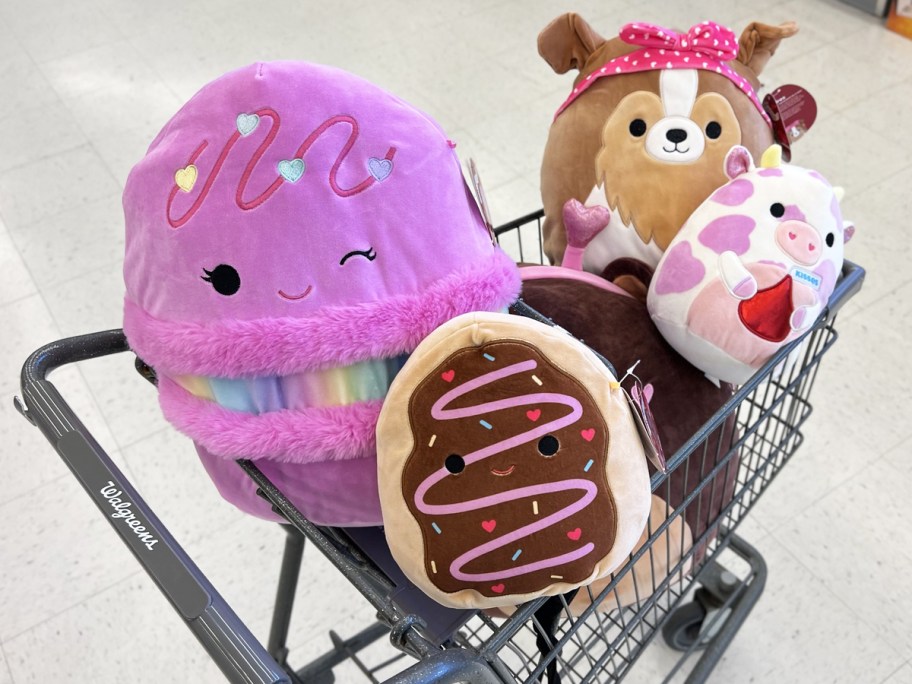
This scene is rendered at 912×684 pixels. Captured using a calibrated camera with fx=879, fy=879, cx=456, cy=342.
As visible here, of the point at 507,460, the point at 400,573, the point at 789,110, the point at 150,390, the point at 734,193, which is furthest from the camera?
the point at 150,390

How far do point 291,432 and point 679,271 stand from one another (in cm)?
37

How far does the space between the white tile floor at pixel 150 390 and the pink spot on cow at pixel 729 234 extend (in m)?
0.70

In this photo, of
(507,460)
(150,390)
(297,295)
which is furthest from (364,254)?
(150,390)

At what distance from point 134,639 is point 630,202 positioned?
942 millimetres

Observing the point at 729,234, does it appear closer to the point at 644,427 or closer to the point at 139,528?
the point at 644,427

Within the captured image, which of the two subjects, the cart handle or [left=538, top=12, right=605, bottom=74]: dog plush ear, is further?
[left=538, top=12, right=605, bottom=74]: dog plush ear

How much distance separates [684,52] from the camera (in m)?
0.83

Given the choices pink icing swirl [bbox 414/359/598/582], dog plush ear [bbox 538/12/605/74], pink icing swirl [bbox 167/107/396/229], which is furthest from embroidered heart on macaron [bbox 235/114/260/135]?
dog plush ear [bbox 538/12/605/74]

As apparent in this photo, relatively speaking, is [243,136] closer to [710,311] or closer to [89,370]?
[710,311]

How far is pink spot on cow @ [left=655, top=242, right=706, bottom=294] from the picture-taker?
2.45 ft

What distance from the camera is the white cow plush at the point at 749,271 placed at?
0.72 meters

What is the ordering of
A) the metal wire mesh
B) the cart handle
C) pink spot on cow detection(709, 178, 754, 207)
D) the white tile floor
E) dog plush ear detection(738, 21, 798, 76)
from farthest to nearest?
the white tile floor → dog plush ear detection(738, 21, 798, 76) → pink spot on cow detection(709, 178, 754, 207) → the metal wire mesh → the cart handle

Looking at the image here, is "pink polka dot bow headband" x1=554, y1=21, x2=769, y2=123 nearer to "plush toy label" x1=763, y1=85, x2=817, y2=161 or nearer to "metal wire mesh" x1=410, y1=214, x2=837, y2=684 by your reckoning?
"plush toy label" x1=763, y1=85, x2=817, y2=161

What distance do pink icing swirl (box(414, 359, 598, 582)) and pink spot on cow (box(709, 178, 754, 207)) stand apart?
0.33 m
